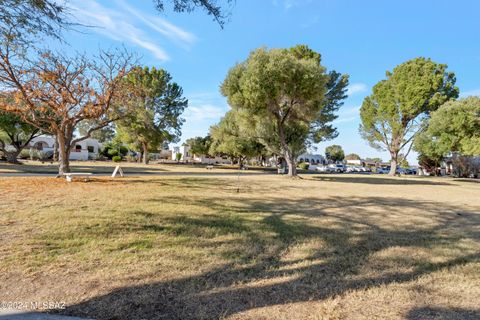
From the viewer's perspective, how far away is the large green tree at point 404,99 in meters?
29.5

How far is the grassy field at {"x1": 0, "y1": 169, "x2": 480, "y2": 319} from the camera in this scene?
2.60 m

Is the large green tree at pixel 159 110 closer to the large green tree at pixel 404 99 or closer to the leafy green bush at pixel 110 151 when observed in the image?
the leafy green bush at pixel 110 151

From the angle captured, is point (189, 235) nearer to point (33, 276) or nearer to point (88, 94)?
point (33, 276)

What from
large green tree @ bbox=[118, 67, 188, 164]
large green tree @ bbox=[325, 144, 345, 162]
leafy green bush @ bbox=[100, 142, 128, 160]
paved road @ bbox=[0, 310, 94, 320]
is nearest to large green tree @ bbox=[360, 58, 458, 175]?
large green tree @ bbox=[118, 67, 188, 164]

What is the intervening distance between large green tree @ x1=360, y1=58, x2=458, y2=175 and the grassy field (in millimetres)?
28169

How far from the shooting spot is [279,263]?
3697 millimetres

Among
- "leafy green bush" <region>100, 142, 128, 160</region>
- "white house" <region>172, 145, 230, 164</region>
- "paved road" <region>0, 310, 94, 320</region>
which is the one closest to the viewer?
"paved road" <region>0, 310, 94, 320</region>

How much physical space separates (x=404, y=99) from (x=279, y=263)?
33.4m

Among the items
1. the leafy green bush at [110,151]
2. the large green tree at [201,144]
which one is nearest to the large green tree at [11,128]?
the leafy green bush at [110,151]

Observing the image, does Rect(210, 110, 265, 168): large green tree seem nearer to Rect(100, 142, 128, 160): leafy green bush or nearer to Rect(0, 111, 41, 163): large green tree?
Rect(0, 111, 41, 163): large green tree

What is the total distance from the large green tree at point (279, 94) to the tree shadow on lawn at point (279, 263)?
12.1m

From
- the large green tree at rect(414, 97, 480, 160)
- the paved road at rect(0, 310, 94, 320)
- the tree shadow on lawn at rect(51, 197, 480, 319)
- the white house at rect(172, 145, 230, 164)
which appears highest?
the large green tree at rect(414, 97, 480, 160)

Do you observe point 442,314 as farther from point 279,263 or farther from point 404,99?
point 404,99

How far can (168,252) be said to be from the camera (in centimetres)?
389
